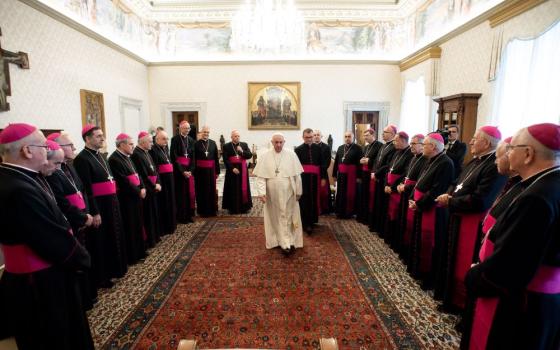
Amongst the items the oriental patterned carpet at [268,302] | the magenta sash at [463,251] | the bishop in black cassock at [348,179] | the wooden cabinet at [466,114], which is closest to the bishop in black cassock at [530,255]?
the oriental patterned carpet at [268,302]

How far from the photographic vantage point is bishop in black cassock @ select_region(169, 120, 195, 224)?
257 inches

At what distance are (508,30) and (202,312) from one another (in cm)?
761

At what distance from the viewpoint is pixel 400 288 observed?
3816 millimetres

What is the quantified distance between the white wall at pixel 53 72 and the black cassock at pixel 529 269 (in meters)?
7.26

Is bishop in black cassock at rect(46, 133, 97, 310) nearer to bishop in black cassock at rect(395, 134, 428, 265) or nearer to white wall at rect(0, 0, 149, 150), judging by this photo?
white wall at rect(0, 0, 149, 150)

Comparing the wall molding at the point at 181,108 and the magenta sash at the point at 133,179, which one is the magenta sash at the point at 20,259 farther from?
the wall molding at the point at 181,108

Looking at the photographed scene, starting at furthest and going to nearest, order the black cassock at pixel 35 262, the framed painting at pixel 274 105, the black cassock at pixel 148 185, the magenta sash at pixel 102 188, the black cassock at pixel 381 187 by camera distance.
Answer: the framed painting at pixel 274 105
the black cassock at pixel 381 187
the black cassock at pixel 148 185
the magenta sash at pixel 102 188
the black cassock at pixel 35 262

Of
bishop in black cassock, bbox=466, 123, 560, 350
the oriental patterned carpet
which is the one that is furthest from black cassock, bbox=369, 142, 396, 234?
bishop in black cassock, bbox=466, 123, 560, 350

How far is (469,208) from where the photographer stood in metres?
2.96

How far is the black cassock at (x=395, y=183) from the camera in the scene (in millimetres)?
4879

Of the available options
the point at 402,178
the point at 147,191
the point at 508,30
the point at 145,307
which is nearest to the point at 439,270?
the point at 402,178

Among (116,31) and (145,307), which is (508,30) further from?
(116,31)

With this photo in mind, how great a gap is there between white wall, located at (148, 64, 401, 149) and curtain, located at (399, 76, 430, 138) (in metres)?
0.84

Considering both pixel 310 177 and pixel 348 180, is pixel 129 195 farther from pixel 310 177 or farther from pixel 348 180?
pixel 348 180
